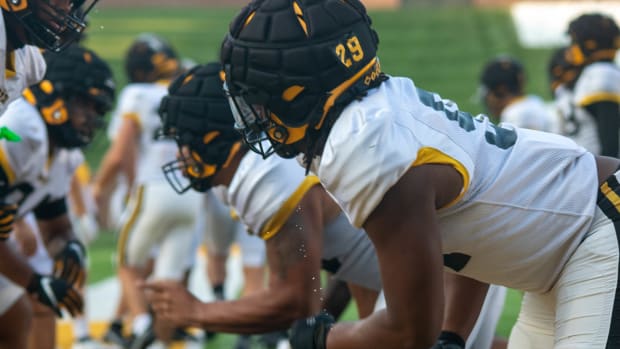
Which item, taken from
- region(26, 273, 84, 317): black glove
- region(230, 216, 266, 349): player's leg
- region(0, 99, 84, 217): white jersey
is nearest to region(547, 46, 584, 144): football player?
region(230, 216, 266, 349): player's leg

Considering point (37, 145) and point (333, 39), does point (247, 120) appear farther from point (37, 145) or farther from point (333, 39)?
point (37, 145)

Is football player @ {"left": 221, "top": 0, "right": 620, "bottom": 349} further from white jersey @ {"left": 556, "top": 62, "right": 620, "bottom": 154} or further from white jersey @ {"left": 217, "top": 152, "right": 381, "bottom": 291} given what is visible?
white jersey @ {"left": 556, "top": 62, "right": 620, "bottom": 154}

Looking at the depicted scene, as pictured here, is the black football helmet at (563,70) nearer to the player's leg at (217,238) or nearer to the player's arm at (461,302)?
the player's leg at (217,238)

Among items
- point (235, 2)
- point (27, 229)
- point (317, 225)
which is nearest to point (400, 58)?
point (235, 2)

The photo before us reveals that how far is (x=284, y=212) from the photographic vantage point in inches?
129

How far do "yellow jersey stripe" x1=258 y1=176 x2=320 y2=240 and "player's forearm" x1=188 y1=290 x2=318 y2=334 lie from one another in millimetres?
190

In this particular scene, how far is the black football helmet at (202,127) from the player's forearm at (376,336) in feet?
3.65

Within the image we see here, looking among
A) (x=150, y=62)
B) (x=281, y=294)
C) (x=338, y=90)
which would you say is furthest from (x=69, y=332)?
(x=338, y=90)

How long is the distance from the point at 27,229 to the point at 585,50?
328 cm

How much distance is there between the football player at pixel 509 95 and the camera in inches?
277

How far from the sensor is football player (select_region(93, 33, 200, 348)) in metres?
6.38

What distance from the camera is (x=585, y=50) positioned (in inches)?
242

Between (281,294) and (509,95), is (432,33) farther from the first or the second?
(281,294)

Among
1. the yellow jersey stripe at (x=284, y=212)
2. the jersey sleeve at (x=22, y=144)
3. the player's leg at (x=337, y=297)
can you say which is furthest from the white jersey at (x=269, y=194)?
the jersey sleeve at (x=22, y=144)
